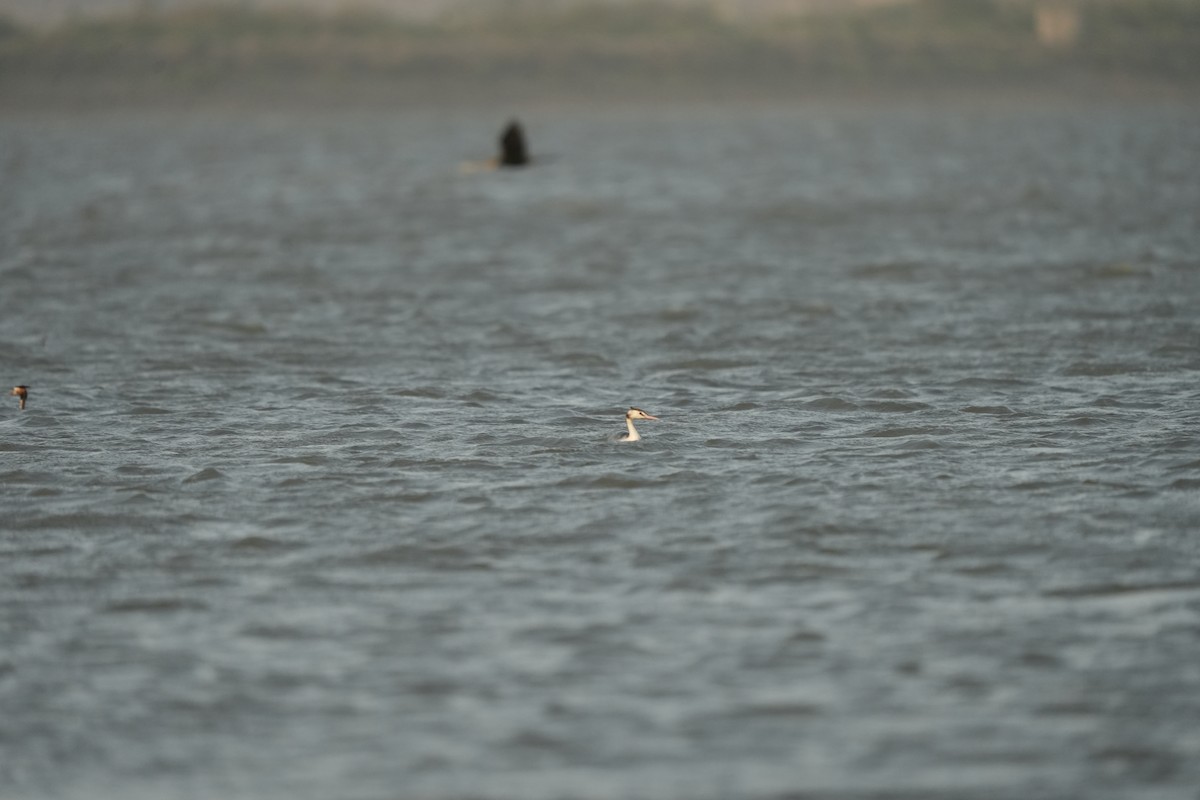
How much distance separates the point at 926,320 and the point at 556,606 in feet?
37.3

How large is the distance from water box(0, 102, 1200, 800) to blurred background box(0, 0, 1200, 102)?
202ft

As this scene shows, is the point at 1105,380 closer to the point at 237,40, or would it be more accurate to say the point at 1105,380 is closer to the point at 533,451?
the point at 533,451

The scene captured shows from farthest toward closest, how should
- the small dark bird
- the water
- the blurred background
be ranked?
the blurred background → the small dark bird → the water

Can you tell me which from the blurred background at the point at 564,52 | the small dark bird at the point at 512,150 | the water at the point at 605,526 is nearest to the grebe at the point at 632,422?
the water at the point at 605,526

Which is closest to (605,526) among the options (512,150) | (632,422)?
(632,422)

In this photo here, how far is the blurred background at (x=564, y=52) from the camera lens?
8681cm

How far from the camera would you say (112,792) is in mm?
7980

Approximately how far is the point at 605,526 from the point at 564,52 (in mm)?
80268

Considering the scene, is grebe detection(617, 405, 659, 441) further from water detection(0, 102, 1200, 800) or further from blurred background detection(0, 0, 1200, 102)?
blurred background detection(0, 0, 1200, 102)

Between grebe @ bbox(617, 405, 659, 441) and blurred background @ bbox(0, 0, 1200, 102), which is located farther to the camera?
blurred background @ bbox(0, 0, 1200, 102)

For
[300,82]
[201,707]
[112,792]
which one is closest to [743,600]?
[201,707]

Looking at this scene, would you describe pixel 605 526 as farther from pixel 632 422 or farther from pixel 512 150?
pixel 512 150

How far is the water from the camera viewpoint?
8375 mm

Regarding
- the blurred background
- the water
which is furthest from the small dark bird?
the blurred background
